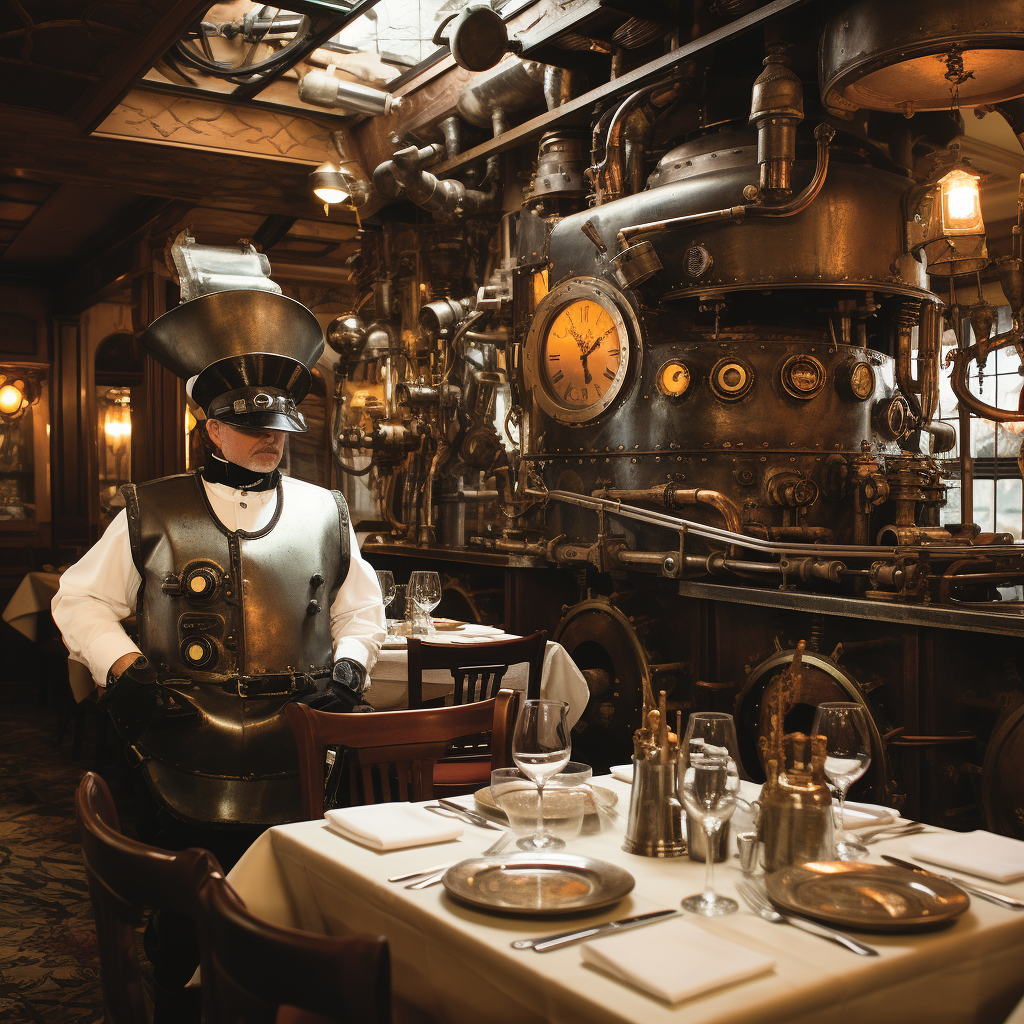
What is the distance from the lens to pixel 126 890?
1473 mm

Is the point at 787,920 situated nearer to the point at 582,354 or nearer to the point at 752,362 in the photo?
the point at 752,362

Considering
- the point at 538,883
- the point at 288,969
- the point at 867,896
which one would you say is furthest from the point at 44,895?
the point at 867,896

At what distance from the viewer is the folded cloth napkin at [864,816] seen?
6.70 feet

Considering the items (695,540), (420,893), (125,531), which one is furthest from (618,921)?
(695,540)

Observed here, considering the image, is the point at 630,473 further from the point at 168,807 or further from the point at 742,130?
the point at 168,807

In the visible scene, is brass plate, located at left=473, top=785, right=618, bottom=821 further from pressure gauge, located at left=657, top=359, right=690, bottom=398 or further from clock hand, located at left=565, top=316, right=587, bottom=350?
clock hand, located at left=565, top=316, right=587, bottom=350

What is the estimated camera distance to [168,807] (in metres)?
2.86

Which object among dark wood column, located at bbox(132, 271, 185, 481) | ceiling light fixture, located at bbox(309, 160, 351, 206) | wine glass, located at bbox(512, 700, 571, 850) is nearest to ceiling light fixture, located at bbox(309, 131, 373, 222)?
ceiling light fixture, located at bbox(309, 160, 351, 206)

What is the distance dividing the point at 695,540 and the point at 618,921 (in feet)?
12.9

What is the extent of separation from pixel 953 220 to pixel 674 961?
4.30 metres

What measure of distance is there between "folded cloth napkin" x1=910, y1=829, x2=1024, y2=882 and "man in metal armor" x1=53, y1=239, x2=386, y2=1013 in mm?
1706

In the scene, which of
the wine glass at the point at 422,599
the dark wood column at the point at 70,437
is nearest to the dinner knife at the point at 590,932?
the wine glass at the point at 422,599

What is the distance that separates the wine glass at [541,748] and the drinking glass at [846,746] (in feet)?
1.50

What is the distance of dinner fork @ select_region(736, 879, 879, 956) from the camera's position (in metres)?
1.44
